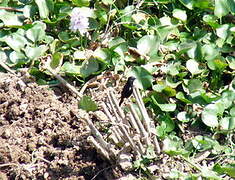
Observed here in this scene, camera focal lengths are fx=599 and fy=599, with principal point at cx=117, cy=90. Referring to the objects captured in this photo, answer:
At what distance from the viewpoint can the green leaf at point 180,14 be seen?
2.87m

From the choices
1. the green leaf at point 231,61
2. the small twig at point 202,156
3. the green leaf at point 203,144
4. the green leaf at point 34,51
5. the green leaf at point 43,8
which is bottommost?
the small twig at point 202,156

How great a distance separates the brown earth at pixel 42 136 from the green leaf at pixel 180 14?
0.67 meters

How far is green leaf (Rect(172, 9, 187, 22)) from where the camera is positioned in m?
2.87

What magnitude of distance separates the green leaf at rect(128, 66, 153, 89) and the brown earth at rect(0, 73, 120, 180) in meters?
0.28

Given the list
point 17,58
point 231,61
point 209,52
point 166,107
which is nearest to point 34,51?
point 17,58

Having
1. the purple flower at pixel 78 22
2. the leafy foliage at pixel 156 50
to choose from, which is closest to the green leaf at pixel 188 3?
the leafy foliage at pixel 156 50

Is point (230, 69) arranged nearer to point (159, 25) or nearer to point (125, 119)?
point (159, 25)

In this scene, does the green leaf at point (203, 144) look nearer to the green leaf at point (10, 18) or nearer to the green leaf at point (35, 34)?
the green leaf at point (35, 34)

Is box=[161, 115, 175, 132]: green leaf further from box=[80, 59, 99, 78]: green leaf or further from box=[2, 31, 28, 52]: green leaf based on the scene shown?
box=[2, 31, 28, 52]: green leaf

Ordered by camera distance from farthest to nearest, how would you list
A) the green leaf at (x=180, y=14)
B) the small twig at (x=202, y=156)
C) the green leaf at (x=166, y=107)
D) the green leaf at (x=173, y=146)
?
the green leaf at (x=180, y=14)
the green leaf at (x=166, y=107)
the small twig at (x=202, y=156)
the green leaf at (x=173, y=146)

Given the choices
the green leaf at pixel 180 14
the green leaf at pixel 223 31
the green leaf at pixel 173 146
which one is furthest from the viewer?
the green leaf at pixel 180 14

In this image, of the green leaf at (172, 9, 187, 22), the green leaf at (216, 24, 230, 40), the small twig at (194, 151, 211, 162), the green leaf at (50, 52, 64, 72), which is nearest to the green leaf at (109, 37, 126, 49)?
the green leaf at (50, 52, 64, 72)

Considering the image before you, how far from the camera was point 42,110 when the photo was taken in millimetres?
2486

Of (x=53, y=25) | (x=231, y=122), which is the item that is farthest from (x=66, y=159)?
(x=53, y=25)
